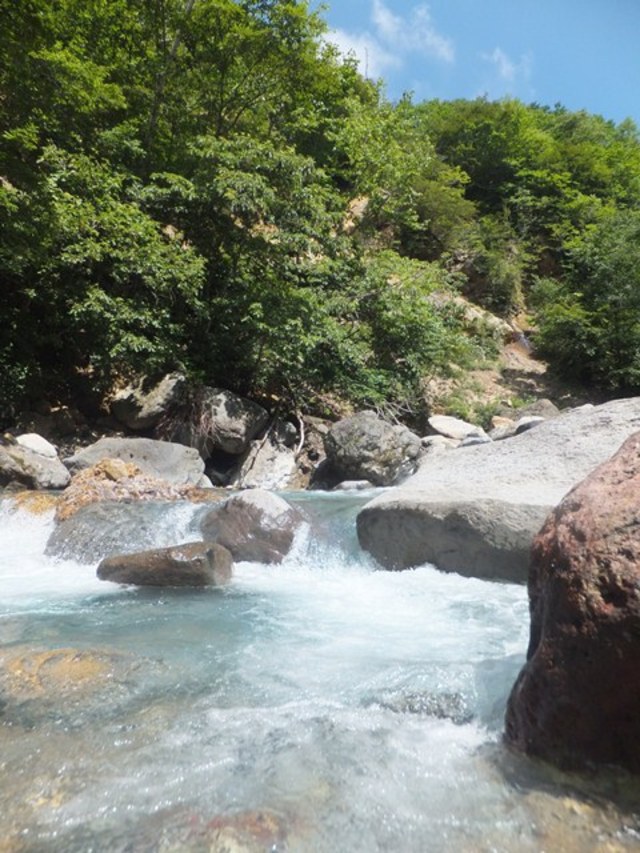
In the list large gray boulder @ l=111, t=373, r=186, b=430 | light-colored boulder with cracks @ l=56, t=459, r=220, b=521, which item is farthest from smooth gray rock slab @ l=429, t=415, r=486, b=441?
light-colored boulder with cracks @ l=56, t=459, r=220, b=521

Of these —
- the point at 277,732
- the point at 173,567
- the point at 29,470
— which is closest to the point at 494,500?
the point at 173,567

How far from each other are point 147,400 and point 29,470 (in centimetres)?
352

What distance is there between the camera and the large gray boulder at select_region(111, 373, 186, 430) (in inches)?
521

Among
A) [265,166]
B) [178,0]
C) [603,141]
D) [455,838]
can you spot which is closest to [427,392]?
[265,166]

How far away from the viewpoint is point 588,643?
7.52 feet

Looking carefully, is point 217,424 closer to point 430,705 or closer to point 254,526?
point 254,526

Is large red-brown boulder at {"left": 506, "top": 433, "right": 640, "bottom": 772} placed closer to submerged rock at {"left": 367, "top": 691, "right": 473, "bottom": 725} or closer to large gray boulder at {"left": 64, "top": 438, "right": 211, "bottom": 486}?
submerged rock at {"left": 367, "top": 691, "right": 473, "bottom": 725}

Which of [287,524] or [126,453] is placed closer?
[287,524]

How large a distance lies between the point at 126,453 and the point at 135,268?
15.0ft

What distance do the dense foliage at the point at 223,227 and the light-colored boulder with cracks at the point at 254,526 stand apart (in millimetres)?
6493

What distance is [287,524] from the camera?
7.41 m

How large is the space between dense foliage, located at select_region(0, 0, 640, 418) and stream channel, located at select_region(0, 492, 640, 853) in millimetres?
9116

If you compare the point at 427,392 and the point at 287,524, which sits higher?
the point at 427,392

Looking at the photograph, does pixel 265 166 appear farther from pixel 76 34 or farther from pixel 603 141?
pixel 603 141
